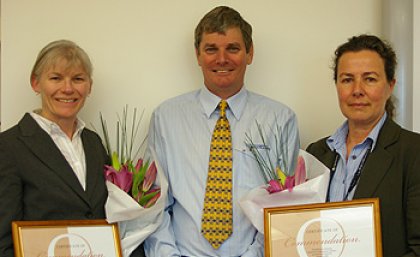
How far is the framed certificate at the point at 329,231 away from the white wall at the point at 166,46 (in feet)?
3.11

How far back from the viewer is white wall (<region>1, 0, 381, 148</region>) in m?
2.49

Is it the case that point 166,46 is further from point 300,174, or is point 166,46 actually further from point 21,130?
point 300,174

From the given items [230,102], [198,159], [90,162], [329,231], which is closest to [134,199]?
[90,162]

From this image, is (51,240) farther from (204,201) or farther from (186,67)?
(186,67)

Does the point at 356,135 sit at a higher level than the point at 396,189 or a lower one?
higher

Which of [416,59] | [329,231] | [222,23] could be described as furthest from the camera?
[416,59]

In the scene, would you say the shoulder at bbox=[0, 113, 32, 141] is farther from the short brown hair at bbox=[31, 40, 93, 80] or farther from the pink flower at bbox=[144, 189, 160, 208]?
Result: the pink flower at bbox=[144, 189, 160, 208]

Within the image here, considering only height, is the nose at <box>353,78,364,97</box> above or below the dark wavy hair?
below

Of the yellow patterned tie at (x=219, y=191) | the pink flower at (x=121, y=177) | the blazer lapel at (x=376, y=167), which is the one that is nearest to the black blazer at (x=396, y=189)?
the blazer lapel at (x=376, y=167)

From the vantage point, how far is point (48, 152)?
186 cm

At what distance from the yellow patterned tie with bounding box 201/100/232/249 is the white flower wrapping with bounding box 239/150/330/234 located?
172 millimetres

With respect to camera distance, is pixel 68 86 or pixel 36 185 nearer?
pixel 36 185

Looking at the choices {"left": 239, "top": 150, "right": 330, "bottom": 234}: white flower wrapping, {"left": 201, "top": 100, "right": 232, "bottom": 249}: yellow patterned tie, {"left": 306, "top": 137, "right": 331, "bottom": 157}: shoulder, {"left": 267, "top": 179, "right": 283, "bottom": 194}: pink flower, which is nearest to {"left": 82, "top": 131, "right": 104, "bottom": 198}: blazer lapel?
{"left": 201, "top": 100, "right": 232, "bottom": 249}: yellow patterned tie

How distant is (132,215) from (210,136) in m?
0.53
